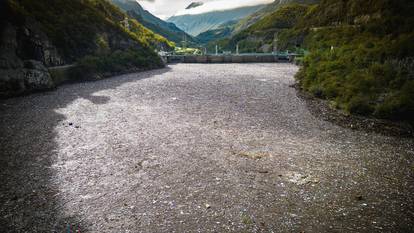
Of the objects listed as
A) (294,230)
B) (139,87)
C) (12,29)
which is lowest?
(294,230)

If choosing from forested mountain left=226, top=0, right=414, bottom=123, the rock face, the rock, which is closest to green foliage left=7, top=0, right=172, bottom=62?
the rock face

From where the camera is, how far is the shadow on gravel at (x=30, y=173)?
6445 mm

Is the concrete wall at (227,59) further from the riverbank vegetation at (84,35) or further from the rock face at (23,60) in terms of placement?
the rock face at (23,60)

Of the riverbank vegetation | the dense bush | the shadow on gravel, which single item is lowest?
the shadow on gravel

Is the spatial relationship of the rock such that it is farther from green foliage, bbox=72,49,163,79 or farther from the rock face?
green foliage, bbox=72,49,163,79

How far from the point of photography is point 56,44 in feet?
109

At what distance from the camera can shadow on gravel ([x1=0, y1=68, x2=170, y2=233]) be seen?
6445 millimetres

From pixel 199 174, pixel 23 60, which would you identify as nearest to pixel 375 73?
pixel 199 174

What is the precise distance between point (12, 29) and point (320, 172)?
2922cm

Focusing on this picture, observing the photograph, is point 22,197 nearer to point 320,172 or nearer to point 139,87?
point 320,172

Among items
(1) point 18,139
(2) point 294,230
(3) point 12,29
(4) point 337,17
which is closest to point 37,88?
(3) point 12,29

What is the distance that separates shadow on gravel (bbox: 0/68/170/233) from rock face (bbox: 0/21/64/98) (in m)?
3.81

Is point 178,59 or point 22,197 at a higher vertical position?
point 178,59

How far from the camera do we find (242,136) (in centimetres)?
1241
